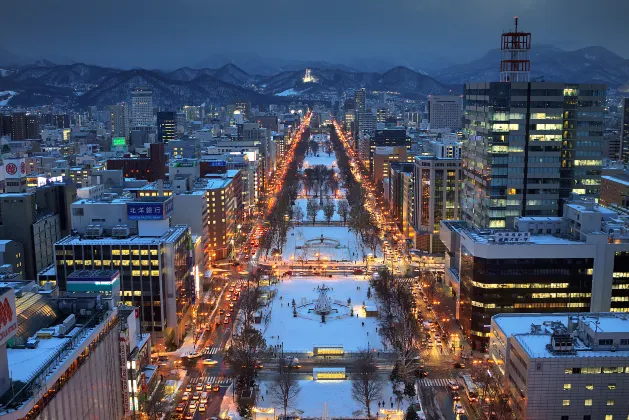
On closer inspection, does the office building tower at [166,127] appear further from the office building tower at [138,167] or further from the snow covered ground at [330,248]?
the snow covered ground at [330,248]

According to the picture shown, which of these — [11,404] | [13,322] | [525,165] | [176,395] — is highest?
[525,165]

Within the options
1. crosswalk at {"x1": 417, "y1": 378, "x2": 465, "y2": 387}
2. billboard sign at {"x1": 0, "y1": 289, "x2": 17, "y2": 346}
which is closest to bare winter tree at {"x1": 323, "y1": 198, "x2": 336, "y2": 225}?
crosswalk at {"x1": 417, "y1": 378, "x2": 465, "y2": 387}

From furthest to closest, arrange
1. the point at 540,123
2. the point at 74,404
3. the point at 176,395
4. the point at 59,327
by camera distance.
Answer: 1. the point at 540,123
2. the point at 176,395
3. the point at 59,327
4. the point at 74,404

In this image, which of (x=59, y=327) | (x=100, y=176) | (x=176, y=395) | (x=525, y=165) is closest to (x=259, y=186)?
(x=100, y=176)

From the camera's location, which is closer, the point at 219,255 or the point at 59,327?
the point at 59,327

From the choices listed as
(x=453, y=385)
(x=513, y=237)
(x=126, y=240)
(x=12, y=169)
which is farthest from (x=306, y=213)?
(x=453, y=385)

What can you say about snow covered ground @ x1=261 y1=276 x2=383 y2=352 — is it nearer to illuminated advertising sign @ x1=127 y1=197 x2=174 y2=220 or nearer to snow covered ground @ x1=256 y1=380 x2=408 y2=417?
snow covered ground @ x1=256 y1=380 x2=408 y2=417

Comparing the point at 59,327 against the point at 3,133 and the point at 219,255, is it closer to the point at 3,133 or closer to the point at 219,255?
the point at 219,255
